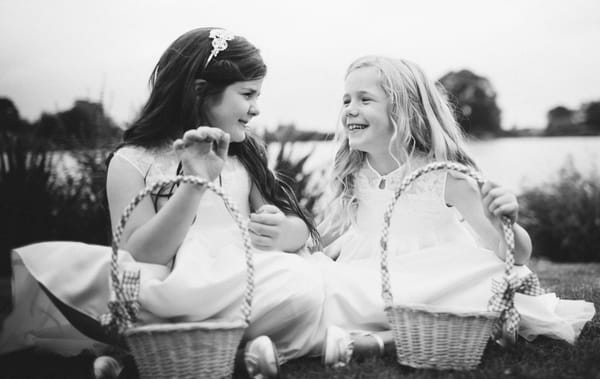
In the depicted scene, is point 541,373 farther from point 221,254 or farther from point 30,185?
point 30,185

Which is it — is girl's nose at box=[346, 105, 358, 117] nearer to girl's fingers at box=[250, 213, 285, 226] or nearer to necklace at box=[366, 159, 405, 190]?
necklace at box=[366, 159, 405, 190]

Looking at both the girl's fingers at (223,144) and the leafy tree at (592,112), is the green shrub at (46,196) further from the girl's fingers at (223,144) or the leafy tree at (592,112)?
the leafy tree at (592,112)

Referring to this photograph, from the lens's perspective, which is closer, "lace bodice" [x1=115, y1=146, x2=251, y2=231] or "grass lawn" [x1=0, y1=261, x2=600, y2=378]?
"grass lawn" [x1=0, y1=261, x2=600, y2=378]

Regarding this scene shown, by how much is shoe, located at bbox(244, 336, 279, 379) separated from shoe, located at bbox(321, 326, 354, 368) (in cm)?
23

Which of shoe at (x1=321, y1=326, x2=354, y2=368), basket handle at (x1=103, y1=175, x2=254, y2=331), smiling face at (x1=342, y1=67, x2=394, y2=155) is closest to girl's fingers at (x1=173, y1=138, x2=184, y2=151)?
basket handle at (x1=103, y1=175, x2=254, y2=331)

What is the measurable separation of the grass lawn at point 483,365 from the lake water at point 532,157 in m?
4.56

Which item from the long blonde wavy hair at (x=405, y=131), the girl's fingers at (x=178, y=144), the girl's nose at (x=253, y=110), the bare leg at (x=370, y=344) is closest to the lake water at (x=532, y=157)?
the long blonde wavy hair at (x=405, y=131)

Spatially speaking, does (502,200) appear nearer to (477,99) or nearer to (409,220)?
(409,220)

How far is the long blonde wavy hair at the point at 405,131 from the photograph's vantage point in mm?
3074

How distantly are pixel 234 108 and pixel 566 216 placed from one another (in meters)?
5.40

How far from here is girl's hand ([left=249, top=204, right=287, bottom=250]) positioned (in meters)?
2.58

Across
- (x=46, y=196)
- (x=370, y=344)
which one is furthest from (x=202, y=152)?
(x=46, y=196)

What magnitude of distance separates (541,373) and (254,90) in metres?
1.70

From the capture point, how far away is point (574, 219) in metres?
6.75
